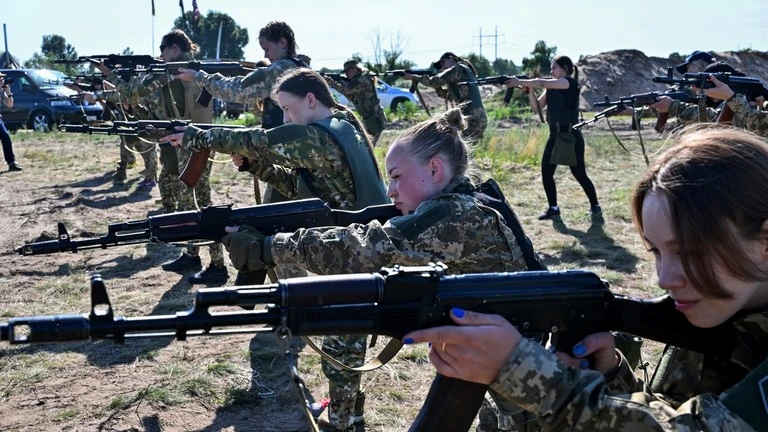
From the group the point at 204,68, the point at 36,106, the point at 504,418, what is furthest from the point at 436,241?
the point at 36,106

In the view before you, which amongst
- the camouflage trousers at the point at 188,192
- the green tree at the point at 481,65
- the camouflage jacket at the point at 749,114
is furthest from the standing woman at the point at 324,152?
the green tree at the point at 481,65

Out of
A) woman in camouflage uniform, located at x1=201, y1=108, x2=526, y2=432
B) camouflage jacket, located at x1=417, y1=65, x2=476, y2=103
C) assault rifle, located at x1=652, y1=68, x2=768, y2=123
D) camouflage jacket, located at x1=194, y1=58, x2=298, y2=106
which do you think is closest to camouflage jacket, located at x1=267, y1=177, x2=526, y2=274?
woman in camouflage uniform, located at x1=201, y1=108, x2=526, y2=432

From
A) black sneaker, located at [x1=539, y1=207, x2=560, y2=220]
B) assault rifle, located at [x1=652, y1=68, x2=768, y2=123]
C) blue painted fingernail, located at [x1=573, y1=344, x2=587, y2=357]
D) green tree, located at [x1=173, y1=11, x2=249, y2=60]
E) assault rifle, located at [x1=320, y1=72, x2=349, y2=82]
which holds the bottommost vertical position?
black sneaker, located at [x1=539, y1=207, x2=560, y2=220]

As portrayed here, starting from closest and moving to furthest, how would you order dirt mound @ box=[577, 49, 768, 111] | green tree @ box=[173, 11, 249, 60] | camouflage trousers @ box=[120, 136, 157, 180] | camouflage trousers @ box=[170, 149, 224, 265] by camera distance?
camouflage trousers @ box=[170, 149, 224, 265]
camouflage trousers @ box=[120, 136, 157, 180]
dirt mound @ box=[577, 49, 768, 111]
green tree @ box=[173, 11, 249, 60]

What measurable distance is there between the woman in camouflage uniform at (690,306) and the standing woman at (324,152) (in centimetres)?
248

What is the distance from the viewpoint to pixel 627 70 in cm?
3794

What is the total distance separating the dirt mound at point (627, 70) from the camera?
35.8m

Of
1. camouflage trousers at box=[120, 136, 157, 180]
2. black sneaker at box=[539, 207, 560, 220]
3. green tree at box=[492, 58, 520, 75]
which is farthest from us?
green tree at box=[492, 58, 520, 75]

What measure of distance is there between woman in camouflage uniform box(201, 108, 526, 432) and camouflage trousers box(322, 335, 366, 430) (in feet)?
3.10

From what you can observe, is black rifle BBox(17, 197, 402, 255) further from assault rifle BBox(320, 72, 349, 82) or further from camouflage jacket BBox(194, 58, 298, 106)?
assault rifle BBox(320, 72, 349, 82)

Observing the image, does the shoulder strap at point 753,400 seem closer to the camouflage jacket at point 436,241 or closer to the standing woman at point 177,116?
the camouflage jacket at point 436,241

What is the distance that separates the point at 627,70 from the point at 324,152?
36.4 m

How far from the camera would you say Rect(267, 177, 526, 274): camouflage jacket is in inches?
123

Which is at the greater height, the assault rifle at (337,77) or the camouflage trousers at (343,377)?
the assault rifle at (337,77)
